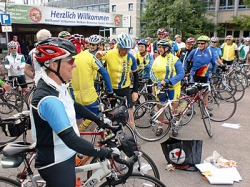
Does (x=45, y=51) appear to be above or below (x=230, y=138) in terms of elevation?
above

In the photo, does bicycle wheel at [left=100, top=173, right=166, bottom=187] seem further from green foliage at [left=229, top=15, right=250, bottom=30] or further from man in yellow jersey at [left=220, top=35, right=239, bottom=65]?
green foliage at [left=229, top=15, right=250, bottom=30]

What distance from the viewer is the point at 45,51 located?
5.66 feet

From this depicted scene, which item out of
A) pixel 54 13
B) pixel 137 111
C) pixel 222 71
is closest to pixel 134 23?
pixel 54 13

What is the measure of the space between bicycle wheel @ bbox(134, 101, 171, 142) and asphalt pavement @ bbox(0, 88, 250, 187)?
0.62 feet

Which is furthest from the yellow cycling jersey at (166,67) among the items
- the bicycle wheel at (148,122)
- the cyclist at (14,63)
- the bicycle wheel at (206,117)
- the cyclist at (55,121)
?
the cyclist at (14,63)

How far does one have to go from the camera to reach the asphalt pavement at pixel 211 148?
3449 millimetres

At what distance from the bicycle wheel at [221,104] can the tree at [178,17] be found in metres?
20.1

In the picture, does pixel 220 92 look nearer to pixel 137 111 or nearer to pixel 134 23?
pixel 137 111

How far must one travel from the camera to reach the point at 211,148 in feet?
14.5

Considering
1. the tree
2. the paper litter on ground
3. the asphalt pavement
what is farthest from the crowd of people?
the tree

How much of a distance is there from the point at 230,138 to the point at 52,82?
169 inches

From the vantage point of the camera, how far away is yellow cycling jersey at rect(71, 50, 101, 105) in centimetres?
344

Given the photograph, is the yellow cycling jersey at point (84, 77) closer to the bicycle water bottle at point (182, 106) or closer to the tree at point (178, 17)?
the bicycle water bottle at point (182, 106)

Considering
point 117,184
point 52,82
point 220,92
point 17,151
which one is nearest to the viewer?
point 52,82
